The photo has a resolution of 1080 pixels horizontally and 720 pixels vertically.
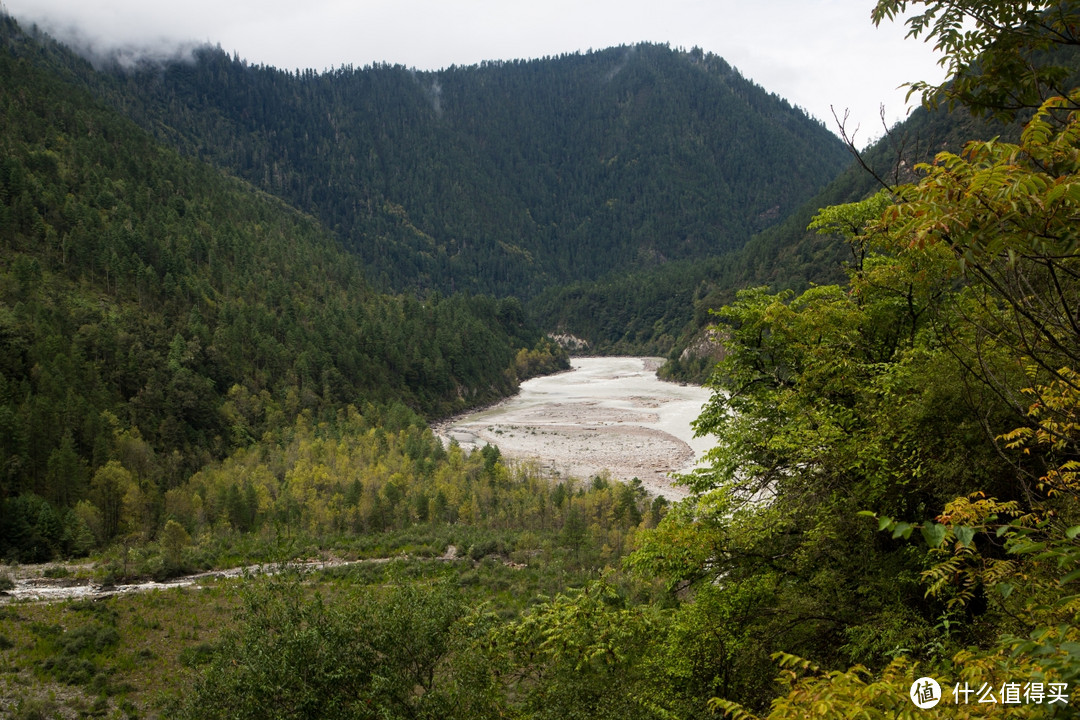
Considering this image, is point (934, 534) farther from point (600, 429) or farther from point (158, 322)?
point (158, 322)

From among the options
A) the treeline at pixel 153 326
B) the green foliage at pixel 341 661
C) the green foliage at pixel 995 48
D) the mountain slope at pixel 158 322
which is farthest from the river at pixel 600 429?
the green foliage at pixel 995 48

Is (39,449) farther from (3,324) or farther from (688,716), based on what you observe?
(688,716)

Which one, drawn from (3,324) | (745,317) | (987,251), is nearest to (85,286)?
(3,324)

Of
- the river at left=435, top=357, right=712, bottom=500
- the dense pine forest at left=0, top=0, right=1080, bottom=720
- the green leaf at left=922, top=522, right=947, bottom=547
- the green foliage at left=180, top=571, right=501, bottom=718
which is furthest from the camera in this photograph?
the river at left=435, top=357, right=712, bottom=500

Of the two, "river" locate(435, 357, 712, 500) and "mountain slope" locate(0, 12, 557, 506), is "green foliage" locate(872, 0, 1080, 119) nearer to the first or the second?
"river" locate(435, 357, 712, 500)

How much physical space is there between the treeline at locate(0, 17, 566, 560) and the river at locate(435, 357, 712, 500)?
1420cm

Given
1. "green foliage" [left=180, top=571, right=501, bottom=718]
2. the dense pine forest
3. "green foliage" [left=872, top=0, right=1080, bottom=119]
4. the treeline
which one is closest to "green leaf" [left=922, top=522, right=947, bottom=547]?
the dense pine forest

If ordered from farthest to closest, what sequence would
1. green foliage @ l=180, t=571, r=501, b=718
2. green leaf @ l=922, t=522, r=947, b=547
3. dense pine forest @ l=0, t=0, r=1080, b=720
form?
1. green foliage @ l=180, t=571, r=501, b=718
2. dense pine forest @ l=0, t=0, r=1080, b=720
3. green leaf @ l=922, t=522, r=947, b=547

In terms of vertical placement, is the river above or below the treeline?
below

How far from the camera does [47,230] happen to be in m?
79.8

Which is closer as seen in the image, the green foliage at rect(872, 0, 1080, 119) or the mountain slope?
the green foliage at rect(872, 0, 1080, 119)

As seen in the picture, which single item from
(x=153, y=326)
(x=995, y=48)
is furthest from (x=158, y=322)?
(x=995, y=48)

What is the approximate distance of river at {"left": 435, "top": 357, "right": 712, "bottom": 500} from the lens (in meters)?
67.1

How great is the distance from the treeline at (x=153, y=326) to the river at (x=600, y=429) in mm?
14197
